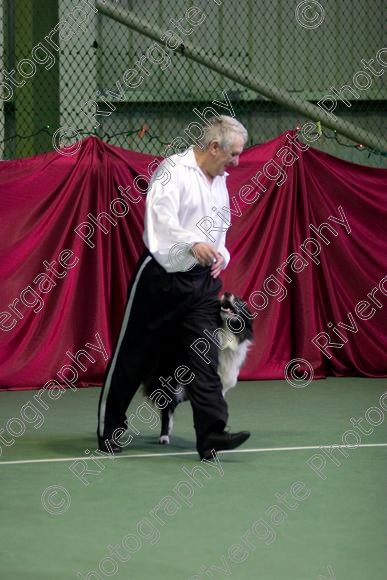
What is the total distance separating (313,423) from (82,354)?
210 centimetres

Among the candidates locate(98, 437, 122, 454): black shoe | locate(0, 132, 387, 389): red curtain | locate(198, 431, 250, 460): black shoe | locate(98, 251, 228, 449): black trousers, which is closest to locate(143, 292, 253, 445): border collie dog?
locate(98, 251, 228, 449): black trousers

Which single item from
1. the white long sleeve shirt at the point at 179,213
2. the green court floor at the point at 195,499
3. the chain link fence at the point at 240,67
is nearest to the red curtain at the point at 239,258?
the green court floor at the point at 195,499

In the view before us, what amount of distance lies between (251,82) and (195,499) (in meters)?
5.94

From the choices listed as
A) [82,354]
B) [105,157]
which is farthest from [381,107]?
[82,354]

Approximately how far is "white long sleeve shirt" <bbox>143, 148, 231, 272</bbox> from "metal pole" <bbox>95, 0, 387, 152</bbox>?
454 cm

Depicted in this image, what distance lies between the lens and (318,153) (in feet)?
28.0

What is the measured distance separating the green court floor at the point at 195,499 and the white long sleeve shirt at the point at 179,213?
1.02 m

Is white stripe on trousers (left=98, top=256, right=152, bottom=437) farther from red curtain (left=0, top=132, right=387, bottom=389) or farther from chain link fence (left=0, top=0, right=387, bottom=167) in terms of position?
chain link fence (left=0, top=0, right=387, bottom=167)

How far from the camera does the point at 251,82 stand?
995 centimetres

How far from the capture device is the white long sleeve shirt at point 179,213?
529 centimetres

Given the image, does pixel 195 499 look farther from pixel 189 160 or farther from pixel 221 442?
pixel 189 160

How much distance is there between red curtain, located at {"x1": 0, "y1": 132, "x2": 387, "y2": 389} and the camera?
26.1 feet

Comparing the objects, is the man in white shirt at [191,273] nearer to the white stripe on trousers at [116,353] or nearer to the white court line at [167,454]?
the white stripe on trousers at [116,353]

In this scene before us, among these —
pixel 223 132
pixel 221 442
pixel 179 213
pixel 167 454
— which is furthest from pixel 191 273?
pixel 167 454
